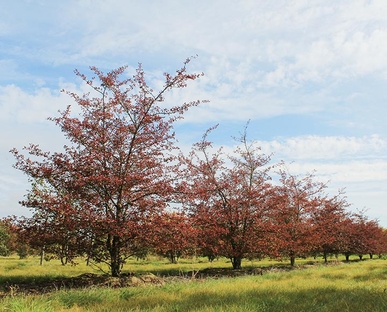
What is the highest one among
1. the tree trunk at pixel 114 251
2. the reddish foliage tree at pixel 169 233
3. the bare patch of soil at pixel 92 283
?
the reddish foliage tree at pixel 169 233

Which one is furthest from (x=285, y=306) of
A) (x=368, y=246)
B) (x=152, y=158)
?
(x=368, y=246)

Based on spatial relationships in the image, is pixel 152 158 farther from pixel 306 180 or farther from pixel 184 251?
pixel 306 180

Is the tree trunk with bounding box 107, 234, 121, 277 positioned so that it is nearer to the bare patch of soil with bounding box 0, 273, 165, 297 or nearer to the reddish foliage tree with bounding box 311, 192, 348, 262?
the bare patch of soil with bounding box 0, 273, 165, 297

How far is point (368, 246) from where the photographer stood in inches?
1336

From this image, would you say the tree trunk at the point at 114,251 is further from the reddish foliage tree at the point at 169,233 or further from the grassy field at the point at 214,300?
the grassy field at the point at 214,300

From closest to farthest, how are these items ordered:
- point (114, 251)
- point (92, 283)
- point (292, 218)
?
point (92, 283), point (114, 251), point (292, 218)

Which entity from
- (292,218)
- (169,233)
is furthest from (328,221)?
(169,233)

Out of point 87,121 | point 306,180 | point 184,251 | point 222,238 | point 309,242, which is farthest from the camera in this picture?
point 306,180

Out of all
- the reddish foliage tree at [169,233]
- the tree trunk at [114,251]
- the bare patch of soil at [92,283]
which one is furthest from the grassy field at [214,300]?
the tree trunk at [114,251]

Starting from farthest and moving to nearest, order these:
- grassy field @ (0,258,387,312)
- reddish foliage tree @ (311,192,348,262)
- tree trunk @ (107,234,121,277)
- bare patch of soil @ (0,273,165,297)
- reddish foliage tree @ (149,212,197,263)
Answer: reddish foliage tree @ (311,192,348,262) < tree trunk @ (107,234,121,277) < reddish foliage tree @ (149,212,197,263) < bare patch of soil @ (0,273,165,297) < grassy field @ (0,258,387,312)

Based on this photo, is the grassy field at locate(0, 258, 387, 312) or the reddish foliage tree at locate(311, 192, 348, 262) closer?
the grassy field at locate(0, 258, 387, 312)

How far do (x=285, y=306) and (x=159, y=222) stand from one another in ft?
16.4

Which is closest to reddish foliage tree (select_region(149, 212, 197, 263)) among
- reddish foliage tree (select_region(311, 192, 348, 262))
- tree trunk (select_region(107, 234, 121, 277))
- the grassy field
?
tree trunk (select_region(107, 234, 121, 277))

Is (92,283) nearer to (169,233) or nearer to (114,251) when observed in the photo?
(114,251)
